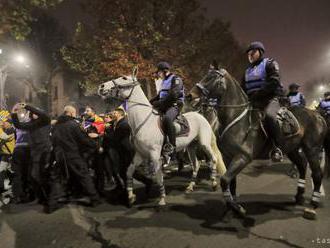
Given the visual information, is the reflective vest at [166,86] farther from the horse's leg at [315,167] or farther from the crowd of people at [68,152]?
the horse's leg at [315,167]

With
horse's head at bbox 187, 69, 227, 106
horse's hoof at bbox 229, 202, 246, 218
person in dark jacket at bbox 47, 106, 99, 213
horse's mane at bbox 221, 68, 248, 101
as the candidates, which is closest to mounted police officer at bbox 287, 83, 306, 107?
horse's mane at bbox 221, 68, 248, 101

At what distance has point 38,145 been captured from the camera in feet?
23.7

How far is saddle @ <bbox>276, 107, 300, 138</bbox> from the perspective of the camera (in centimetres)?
546

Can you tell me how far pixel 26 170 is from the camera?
755 cm

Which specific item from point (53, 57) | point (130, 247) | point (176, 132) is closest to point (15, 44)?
point (53, 57)

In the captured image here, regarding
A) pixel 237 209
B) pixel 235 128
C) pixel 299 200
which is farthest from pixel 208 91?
pixel 299 200

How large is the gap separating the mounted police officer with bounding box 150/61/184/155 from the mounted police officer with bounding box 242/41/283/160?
178cm

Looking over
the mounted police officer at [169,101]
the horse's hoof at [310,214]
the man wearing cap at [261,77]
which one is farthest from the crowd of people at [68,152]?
the horse's hoof at [310,214]

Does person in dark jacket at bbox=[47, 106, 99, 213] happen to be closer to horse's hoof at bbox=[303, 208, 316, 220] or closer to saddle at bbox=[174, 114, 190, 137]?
saddle at bbox=[174, 114, 190, 137]

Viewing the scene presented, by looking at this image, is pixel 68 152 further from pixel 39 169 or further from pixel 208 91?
pixel 208 91

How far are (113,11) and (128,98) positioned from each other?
16.1 m

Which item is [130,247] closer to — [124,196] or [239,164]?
[239,164]

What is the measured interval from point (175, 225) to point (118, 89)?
10.4 feet

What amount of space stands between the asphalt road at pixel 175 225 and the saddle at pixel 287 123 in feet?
5.42
